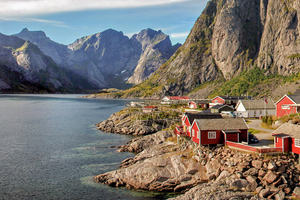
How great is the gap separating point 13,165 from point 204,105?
87172mm

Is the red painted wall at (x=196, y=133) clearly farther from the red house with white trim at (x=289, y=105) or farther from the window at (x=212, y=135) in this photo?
the red house with white trim at (x=289, y=105)

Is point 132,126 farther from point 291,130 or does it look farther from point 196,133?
point 291,130

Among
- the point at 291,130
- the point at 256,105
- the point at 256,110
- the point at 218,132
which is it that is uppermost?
the point at 256,105

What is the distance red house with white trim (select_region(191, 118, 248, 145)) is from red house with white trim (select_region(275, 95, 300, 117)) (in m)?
27.6

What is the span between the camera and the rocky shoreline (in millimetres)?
36938

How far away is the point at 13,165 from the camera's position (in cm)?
5900

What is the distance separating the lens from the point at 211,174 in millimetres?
42688

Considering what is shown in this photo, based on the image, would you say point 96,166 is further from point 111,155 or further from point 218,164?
point 218,164

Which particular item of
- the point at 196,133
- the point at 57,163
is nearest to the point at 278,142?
the point at 196,133

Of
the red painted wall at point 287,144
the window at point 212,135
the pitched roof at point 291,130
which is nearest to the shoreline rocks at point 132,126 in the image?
the window at point 212,135

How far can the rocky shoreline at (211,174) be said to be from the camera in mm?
36938

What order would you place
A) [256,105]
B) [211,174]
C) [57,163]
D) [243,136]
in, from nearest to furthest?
[211,174], [243,136], [57,163], [256,105]

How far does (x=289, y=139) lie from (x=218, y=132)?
10.8m

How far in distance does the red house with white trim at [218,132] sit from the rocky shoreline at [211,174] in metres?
1.69
